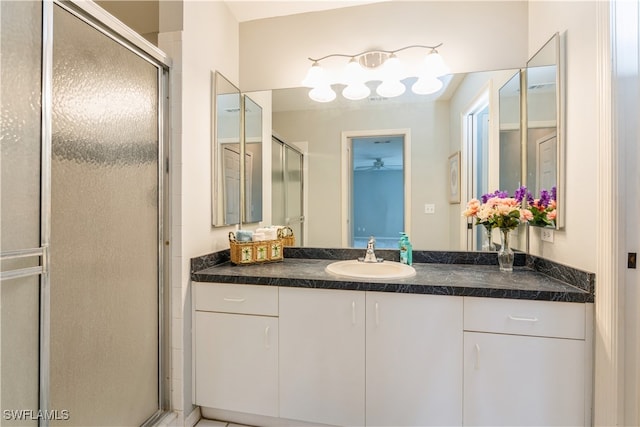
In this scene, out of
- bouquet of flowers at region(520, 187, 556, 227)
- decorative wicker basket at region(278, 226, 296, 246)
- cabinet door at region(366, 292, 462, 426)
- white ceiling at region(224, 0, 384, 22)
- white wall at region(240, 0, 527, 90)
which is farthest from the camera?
decorative wicker basket at region(278, 226, 296, 246)

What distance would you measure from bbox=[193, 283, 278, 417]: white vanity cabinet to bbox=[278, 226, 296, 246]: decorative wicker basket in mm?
583

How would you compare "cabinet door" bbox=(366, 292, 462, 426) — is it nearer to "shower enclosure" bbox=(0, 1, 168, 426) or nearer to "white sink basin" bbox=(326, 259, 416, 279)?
"white sink basin" bbox=(326, 259, 416, 279)

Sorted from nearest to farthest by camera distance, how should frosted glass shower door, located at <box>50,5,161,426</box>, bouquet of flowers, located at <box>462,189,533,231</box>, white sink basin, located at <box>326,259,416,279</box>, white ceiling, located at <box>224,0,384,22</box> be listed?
frosted glass shower door, located at <box>50,5,161,426</box>, bouquet of flowers, located at <box>462,189,533,231</box>, white sink basin, located at <box>326,259,416,279</box>, white ceiling, located at <box>224,0,384,22</box>

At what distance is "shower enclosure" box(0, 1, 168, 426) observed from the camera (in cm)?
96

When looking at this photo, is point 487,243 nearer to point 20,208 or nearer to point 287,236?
point 287,236

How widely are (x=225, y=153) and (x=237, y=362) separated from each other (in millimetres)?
1235

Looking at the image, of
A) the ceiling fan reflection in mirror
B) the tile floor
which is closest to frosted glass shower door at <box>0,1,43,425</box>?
the tile floor

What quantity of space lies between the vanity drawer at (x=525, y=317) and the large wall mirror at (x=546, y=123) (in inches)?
16.2

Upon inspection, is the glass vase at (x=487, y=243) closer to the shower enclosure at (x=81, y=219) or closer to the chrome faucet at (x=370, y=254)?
the chrome faucet at (x=370, y=254)

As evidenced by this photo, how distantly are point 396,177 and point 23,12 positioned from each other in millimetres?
1815

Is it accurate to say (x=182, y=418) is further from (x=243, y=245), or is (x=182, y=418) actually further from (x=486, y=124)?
(x=486, y=124)

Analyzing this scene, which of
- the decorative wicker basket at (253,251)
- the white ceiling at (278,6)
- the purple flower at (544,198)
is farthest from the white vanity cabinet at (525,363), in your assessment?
the white ceiling at (278,6)

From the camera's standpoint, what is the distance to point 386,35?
202cm

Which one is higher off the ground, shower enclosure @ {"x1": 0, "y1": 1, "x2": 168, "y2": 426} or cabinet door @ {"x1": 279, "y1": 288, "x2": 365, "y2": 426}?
shower enclosure @ {"x1": 0, "y1": 1, "x2": 168, "y2": 426}
